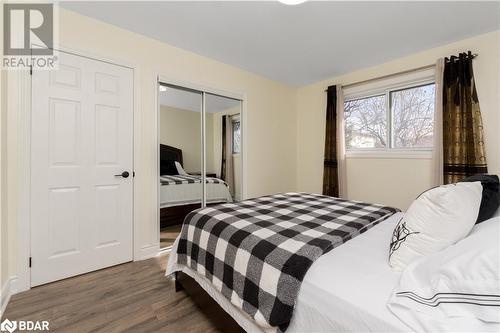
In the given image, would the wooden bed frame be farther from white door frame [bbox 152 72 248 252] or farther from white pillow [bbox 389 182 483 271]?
white pillow [bbox 389 182 483 271]

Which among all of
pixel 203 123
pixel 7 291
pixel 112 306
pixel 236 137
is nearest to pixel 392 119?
pixel 236 137

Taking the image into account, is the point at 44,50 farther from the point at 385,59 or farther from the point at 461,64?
the point at 461,64

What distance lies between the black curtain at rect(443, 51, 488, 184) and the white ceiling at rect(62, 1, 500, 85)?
1.26 feet

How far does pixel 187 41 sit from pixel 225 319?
9.13 ft

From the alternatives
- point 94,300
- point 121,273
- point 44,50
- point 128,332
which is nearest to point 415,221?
point 128,332

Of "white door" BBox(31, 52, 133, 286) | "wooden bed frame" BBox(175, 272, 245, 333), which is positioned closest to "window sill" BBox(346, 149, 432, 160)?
"wooden bed frame" BBox(175, 272, 245, 333)

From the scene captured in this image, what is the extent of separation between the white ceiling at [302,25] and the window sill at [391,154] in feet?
4.06

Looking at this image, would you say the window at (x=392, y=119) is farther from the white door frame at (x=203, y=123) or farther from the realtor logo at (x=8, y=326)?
the realtor logo at (x=8, y=326)

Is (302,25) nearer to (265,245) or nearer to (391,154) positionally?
(391,154)

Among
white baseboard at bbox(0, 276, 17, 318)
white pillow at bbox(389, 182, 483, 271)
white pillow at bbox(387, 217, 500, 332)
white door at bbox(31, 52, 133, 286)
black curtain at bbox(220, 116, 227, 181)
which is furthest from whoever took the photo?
black curtain at bbox(220, 116, 227, 181)

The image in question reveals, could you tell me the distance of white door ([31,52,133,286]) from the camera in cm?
201

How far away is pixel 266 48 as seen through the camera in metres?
2.83

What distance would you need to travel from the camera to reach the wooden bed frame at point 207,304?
151cm

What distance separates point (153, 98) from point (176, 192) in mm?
1151
